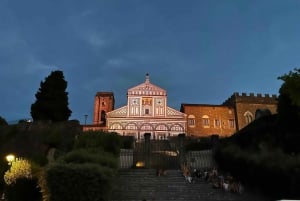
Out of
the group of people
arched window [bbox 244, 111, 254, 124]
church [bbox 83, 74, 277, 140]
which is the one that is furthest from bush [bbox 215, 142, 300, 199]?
arched window [bbox 244, 111, 254, 124]

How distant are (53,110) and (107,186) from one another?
76.3 feet

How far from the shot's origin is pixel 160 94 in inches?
2194

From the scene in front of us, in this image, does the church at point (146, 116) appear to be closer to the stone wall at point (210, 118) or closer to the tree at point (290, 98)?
the stone wall at point (210, 118)

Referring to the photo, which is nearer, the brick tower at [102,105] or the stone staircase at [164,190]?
the stone staircase at [164,190]

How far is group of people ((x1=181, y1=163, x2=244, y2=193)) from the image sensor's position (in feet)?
64.3

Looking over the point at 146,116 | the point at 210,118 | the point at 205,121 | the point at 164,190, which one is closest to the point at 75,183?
the point at 164,190

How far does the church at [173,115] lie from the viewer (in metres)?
52.1

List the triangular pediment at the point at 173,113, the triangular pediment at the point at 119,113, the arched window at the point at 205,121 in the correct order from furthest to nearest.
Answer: the arched window at the point at 205,121
the triangular pediment at the point at 173,113
the triangular pediment at the point at 119,113

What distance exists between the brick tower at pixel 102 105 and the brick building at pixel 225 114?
51.2 ft

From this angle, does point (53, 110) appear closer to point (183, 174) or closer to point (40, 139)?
point (40, 139)

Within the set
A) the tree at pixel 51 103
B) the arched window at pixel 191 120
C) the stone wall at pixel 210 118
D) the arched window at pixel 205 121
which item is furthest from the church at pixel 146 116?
the tree at pixel 51 103

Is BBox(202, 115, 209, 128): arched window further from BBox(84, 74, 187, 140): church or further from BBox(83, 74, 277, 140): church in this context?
BBox(84, 74, 187, 140): church

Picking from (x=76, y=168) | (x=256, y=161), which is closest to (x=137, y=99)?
(x=256, y=161)

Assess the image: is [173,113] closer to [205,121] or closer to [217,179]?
[205,121]
